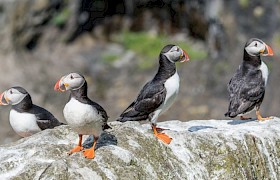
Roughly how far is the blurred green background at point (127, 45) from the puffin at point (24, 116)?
23.0 feet

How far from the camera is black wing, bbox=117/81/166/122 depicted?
8.31 m

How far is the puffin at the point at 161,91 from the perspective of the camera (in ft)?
27.3

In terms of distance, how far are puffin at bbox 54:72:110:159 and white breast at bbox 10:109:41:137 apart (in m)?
1.73

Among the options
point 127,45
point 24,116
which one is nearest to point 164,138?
point 24,116

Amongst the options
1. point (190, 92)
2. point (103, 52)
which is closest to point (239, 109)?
point (190, 92)

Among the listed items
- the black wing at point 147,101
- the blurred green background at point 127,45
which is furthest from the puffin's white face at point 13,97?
the blurred green background at point 127,45

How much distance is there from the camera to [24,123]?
29.7 feet

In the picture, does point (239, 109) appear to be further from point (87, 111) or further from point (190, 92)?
point (190, 92)

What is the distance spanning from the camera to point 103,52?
21641 mm

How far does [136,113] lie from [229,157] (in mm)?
1080

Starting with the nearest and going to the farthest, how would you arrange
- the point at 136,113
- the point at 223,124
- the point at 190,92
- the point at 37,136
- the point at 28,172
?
the point at 28,172, the point at 37,136, the point at 136,113, the point at 223,124, the point at 190,92

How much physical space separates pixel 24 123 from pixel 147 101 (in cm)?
152

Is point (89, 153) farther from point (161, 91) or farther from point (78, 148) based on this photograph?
point (161, 91)

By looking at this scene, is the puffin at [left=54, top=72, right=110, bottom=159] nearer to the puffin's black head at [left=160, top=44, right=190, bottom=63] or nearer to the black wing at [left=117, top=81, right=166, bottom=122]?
the black wing at [left=117, top=81, right=166, bottom=122]
